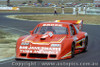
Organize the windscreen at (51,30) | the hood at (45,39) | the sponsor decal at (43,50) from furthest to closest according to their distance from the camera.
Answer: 1. the windscreen at (51,30)
2. the hood at (45,39)
3. the sponsor decal at (43,50)

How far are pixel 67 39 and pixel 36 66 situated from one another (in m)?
1.90

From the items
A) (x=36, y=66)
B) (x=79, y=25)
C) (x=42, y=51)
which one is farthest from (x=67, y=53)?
(x=79, y=25)

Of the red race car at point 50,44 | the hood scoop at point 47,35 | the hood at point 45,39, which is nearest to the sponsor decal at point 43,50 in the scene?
the red race car at point 50,44

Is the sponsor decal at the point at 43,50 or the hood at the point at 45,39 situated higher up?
the hood at the point at 45,39

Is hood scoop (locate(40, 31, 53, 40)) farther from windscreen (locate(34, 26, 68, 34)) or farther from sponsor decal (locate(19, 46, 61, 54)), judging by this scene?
sponsor decal (locate(19, 46, 61, 54))

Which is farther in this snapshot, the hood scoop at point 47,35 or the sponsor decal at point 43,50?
the hood scoop at point 47,35

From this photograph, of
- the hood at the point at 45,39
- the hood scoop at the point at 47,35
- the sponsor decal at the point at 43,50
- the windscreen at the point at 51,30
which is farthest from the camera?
the windscreen at the point at 51,30

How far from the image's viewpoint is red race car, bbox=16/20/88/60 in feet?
29.7

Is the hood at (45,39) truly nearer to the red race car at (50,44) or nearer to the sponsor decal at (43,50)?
the red race car at (50,44)

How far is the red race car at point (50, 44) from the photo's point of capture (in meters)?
9.06

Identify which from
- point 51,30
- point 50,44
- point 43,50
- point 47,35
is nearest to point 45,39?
point 47,35

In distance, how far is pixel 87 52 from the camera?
11.3m

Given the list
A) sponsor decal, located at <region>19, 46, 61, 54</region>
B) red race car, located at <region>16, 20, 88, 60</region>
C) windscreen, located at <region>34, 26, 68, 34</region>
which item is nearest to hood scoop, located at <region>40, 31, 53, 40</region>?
red race car, located at <region>16, 20, 88, 60</region>

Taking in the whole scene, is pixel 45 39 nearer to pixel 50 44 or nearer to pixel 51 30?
pixel 50 44
